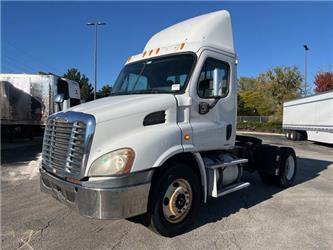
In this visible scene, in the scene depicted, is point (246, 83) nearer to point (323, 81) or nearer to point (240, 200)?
point (323, 81)

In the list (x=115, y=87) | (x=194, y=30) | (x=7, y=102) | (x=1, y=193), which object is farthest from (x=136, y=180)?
(x=7, y=102)

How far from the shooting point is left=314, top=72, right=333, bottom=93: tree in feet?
143

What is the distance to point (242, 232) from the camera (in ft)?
16.2

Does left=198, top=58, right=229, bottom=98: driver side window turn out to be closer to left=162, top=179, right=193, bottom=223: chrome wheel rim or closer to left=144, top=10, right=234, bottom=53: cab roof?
left=144, top=10, right=234, bottom=53: cab roof

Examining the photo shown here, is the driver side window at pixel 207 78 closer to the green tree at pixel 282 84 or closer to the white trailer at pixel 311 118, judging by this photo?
the white trailer at pixel 311 118

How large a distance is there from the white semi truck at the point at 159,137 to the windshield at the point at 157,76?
0.7 inches

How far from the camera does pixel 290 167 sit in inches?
331

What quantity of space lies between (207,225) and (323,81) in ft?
146

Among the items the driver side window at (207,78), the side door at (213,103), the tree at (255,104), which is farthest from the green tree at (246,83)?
the driver side window at (207,78)

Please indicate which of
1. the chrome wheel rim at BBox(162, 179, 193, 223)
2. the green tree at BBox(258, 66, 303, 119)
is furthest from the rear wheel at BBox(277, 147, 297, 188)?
the green tree at BBox(258, 66, 303, 119)

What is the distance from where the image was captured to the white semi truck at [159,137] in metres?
4.11

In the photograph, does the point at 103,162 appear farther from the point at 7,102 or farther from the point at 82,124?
the point at 7,102

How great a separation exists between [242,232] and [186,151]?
1.49m

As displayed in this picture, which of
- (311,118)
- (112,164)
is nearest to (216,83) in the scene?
(112,164)
